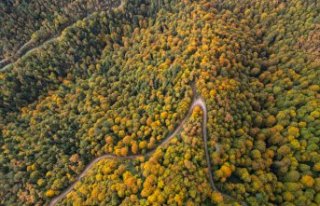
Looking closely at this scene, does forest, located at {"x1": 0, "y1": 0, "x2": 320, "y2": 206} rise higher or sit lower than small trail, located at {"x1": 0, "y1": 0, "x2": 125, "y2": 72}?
lower

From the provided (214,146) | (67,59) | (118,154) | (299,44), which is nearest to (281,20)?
(299,44)

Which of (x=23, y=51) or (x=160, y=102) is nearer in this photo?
(x=160, y=102)

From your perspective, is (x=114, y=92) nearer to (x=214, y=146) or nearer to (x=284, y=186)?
(x=214, y=146)

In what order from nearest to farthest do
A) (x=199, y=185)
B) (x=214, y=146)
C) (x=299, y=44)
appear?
(x=199, y=185)
(x=214, y=146)
(x=299, y=44)

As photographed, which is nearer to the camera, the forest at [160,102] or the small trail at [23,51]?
the forest at [160,102]

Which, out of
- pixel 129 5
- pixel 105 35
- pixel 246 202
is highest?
pixel 129 5

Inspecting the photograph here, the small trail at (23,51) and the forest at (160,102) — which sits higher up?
the small trail at (23,51)

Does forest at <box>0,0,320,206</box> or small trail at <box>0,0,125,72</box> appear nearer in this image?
forest at <box>0,0,320,206</box>

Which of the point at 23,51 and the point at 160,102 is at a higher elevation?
the point at 23,51
